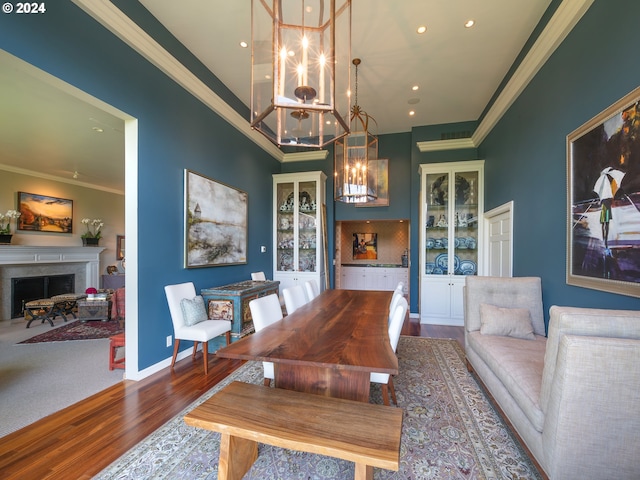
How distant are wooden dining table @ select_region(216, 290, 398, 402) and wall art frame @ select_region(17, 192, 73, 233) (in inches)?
273

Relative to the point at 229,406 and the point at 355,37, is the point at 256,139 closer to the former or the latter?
the point at 355,37

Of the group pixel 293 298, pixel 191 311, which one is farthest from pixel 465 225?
pixel 191 311

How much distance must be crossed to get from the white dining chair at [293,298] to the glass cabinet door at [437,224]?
9.36ft

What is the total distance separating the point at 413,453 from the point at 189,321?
8.10 ft

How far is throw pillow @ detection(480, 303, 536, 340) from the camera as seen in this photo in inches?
99.5

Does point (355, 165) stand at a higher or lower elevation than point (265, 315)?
higher

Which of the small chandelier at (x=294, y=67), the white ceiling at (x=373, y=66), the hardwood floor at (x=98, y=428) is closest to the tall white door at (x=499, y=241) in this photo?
the white ceiling at (x=373, y=66)

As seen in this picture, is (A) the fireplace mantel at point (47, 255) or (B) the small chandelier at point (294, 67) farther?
(A) the fireplace mantel at point (47, 255)

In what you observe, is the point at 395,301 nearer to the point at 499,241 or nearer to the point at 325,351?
the point at 325,351

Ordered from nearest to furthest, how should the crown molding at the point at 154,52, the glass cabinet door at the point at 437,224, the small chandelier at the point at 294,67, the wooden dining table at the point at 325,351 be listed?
the wooden dining table at the point at 325,351 < the small chandelier at the point at 294,67 < the crown molding at the point at 154,52 < the glass cabinet door at the point at 437,224

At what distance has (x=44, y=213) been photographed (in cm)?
600

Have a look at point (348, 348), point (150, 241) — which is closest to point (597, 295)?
point (348, 348)

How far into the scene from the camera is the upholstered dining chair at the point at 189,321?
113 inches
